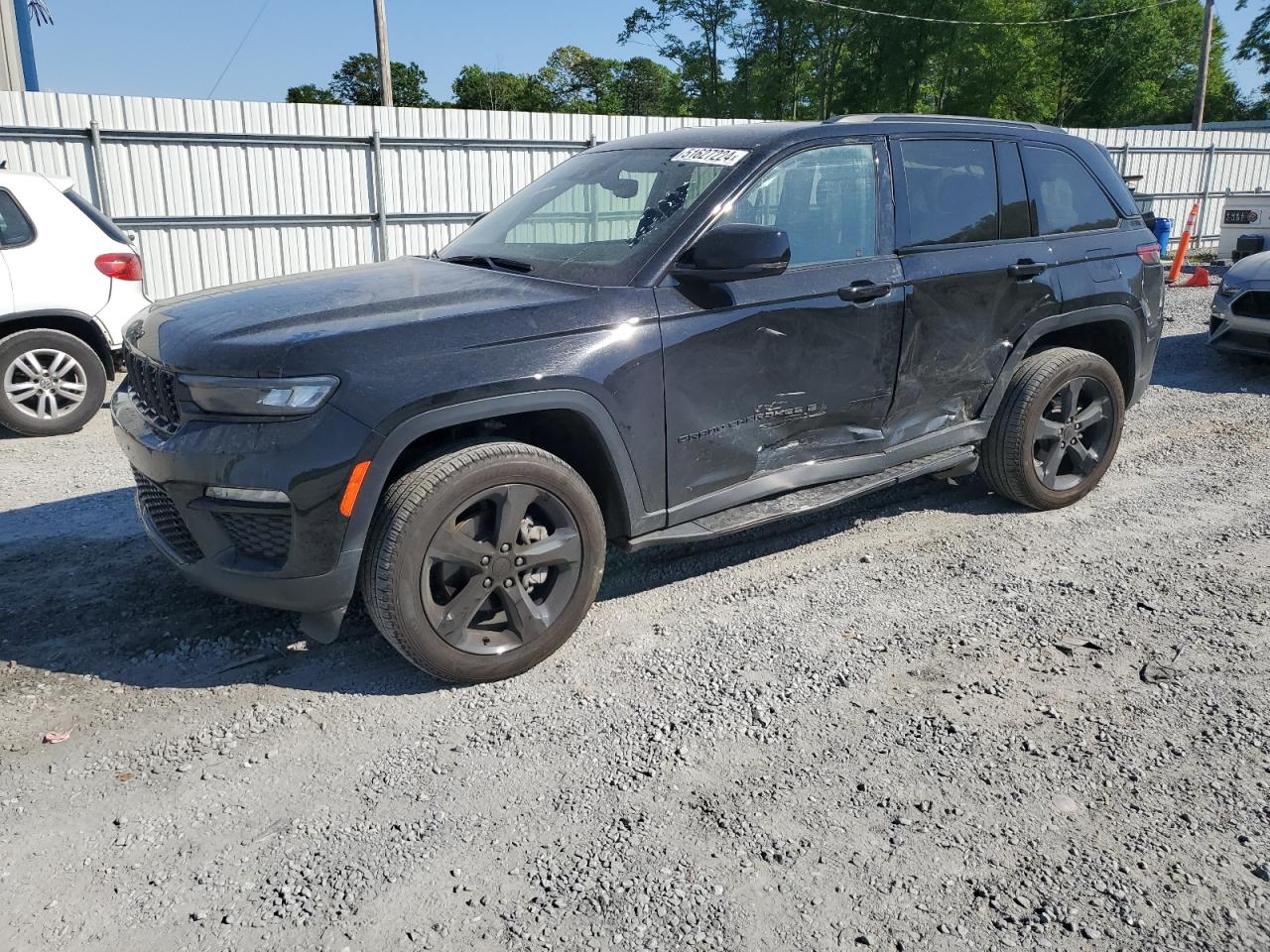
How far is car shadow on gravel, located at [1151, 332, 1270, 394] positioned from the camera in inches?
328

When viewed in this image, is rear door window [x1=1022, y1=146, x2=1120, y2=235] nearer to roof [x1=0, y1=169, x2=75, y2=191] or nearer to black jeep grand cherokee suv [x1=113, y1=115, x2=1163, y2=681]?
black jeep grand cherokee suv [x1=113, y1=115, x2=1163, y2=681]

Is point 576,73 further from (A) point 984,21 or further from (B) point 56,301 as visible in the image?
(B) point 56,301

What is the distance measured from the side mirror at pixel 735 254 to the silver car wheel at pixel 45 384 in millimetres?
5451

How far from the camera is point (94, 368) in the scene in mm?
7199

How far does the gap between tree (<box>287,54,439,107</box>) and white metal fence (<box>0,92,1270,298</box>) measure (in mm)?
66176

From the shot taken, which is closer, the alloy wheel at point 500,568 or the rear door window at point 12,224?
the alloy wheel at point 500,568

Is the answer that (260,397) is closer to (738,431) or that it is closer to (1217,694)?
(738,431)

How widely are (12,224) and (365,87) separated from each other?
88062 mm

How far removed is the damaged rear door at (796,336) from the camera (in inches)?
146

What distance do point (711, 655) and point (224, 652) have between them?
6.00 ft

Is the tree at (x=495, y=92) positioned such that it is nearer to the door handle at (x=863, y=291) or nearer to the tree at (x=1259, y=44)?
the tree at (x=1259, y=44)

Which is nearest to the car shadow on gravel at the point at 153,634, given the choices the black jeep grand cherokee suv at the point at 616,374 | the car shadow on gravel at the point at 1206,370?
the black jeep grand cherokee suv at the point at 616,374

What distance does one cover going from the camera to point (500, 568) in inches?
133

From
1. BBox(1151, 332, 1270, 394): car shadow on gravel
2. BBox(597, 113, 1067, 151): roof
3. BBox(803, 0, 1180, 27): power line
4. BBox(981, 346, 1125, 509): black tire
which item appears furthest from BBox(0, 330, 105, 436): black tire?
BBox(803, 0, 1180, 27): power line
